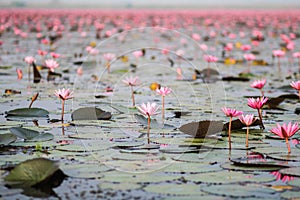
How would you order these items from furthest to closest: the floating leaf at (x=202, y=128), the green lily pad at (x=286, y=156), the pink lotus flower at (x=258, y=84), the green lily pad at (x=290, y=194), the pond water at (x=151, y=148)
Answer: the pink lotus flower at (x=258, y=84), the floating leaf at (x=202, y=128), the green lily pad at (x=286, y=156), the pond water at (x=151, y=148), the green lily pad at (x=290, y=194)

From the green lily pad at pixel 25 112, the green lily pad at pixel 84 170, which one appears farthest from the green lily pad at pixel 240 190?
the green lily pad at pixel 25 112

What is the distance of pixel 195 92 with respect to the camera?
5812 millimetres

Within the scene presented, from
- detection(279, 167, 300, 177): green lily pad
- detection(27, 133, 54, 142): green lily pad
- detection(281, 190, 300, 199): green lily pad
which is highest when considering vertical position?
detection(27, 133, 54, 142): green lily pad

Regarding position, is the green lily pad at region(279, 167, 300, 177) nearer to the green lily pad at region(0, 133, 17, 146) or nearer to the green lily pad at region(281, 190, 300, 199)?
the green lily pad at region(281, 190, 300, 199)

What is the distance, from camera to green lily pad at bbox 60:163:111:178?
2.75m

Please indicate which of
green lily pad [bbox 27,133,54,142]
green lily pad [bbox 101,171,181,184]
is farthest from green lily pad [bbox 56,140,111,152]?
green lily pad [bbox 101,171,181,184]

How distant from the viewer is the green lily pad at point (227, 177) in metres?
2.69

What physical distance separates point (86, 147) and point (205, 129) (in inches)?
29.3

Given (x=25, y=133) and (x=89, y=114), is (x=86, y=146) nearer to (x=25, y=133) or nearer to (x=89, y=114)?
(x=25, y=133)

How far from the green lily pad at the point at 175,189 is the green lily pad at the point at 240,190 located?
0.15ft

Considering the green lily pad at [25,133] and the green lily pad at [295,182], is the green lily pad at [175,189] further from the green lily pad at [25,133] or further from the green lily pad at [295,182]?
the green lily pad at [25,133]

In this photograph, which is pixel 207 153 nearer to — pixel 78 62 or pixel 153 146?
pixel 153 146

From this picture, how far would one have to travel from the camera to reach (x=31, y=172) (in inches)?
104

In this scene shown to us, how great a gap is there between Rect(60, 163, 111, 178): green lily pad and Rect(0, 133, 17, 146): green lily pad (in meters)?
0.55
